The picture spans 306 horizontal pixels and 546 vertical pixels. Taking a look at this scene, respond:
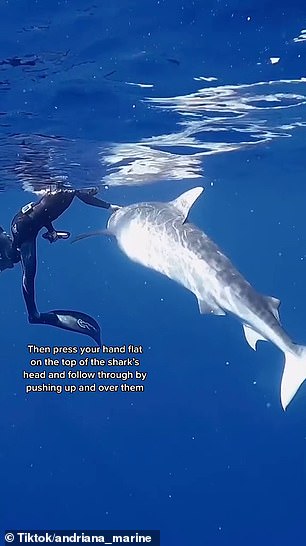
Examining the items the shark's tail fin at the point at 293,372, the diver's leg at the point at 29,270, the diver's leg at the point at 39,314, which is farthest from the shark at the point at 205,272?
the diver's leg at the point at 29,270

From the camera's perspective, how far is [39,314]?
39.5ft

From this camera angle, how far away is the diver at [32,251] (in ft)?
38.4

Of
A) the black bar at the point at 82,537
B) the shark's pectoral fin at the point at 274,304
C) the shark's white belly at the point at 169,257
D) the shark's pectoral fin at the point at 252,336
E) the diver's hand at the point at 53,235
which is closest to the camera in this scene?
the shark's pectoral fin at the point at 274,304

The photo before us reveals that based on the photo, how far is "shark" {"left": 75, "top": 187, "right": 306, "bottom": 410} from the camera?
732 cm

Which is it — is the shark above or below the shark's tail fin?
above

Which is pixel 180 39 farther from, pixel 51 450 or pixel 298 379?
pixel 51 450

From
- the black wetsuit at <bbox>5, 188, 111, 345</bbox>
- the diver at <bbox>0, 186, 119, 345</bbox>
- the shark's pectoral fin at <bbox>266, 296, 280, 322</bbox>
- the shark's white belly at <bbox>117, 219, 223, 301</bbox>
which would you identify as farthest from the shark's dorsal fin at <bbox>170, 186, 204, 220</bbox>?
the shark's pectoral fin at <bbox>266, 296, 280, 322</bbox>

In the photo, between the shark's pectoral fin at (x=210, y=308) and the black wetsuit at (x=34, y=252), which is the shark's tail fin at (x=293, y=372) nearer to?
the shark's pectoral fin at (x=210, y=308)

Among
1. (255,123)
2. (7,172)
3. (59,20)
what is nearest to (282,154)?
(255,123)

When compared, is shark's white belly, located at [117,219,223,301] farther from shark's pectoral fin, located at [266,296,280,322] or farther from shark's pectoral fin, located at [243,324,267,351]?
shark's pectoral fin, located at [266,296,280,322]

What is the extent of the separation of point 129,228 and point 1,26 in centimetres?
446

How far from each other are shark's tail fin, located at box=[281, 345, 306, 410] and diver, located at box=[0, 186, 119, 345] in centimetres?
525

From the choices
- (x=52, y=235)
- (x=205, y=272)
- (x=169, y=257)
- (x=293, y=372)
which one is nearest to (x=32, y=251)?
(x=52, y=235)

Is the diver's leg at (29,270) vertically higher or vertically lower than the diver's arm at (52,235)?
lower
